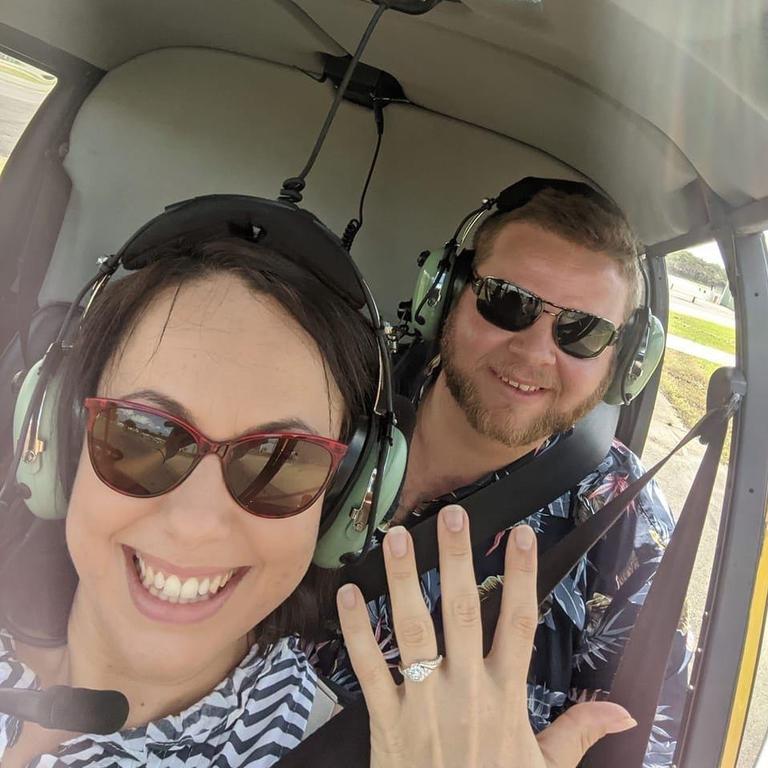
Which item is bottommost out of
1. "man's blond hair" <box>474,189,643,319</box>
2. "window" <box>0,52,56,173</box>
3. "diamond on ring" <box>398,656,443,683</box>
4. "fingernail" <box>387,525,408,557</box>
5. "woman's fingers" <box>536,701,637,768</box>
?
"woman's fingers" <box>536,701,637,768</box>

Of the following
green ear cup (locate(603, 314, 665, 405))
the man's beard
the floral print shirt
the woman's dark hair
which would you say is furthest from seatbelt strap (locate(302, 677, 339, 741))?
green ear cup (locate(603, 314, 665, 405))

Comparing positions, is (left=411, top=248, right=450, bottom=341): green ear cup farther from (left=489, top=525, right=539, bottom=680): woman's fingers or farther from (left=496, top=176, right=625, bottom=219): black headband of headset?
(left=489, top=525, right=539, bottom=680): woman's fingers

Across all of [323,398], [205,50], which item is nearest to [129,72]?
[205,50]

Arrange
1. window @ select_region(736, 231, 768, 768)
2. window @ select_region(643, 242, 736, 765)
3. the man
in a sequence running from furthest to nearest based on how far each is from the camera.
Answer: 1. window @ select_region(736, 231, 768, 768)
2. the man
3. window @ select_region(643, 242, 736, 765)

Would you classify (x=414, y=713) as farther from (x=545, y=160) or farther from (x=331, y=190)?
(x=331, y=190)

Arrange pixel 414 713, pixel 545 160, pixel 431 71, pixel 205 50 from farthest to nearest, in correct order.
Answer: pixel 205 50, pixel 545 160, pixel 431 71, pixel 414 713

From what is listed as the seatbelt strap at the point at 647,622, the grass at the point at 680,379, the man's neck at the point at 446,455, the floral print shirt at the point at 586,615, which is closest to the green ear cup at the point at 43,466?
the seatbelt strap at the point at 647,622
